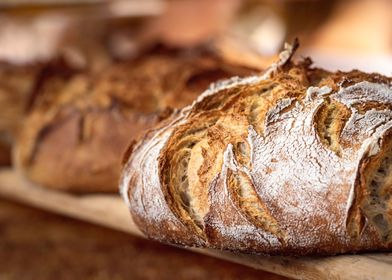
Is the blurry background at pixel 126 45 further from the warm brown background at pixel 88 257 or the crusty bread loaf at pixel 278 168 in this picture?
the crusty bread loaf at pixel 278 168

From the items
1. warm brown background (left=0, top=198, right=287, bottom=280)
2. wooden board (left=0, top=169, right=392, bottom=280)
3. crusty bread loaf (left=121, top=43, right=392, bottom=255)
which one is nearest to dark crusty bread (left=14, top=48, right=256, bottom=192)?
wooden board (left=0, top=169, right=392, bottom=280)

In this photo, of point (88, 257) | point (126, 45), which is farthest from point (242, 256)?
point (126, 45)

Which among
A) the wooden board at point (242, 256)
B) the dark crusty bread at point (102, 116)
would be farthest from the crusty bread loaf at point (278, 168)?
the dark crusty bread at point (102, 116)

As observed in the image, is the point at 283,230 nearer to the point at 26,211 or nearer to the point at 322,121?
the point at 322,121

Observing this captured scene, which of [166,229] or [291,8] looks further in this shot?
[291,8]

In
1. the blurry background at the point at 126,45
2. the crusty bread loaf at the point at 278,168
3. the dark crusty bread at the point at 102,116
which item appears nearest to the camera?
the crusty bread loaf at the point at 278,168

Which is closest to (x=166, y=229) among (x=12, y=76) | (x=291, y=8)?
(x=12, y=76)
